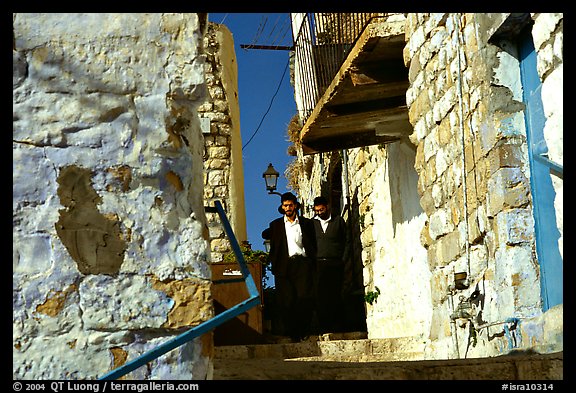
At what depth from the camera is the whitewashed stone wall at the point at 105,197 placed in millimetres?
2584

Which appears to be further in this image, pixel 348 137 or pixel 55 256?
pixel 348 137

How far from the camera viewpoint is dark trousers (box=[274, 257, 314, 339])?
343 inches

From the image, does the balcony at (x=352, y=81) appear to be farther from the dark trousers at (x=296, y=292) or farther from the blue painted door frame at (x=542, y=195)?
the blue painted door frame at (x=542, y=195)

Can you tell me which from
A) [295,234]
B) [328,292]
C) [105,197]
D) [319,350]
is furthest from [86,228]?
[328,292]

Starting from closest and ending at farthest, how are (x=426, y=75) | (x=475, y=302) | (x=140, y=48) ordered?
(x=140, y=48)
(x=475, y=302)
(x=426, y=75)

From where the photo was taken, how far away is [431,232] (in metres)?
6.38

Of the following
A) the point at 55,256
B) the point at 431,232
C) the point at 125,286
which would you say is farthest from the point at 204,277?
the point at 431,232

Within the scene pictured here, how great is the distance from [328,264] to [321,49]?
228cm

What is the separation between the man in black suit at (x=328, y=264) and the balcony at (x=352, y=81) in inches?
32.0

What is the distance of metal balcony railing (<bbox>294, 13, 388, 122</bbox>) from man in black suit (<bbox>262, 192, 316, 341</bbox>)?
46.8 inches

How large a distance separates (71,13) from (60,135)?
0.41 meters

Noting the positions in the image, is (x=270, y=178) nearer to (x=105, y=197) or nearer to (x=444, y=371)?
(x=444, y=371)

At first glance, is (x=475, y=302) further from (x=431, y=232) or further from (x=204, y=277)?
(x=204, y=277)
